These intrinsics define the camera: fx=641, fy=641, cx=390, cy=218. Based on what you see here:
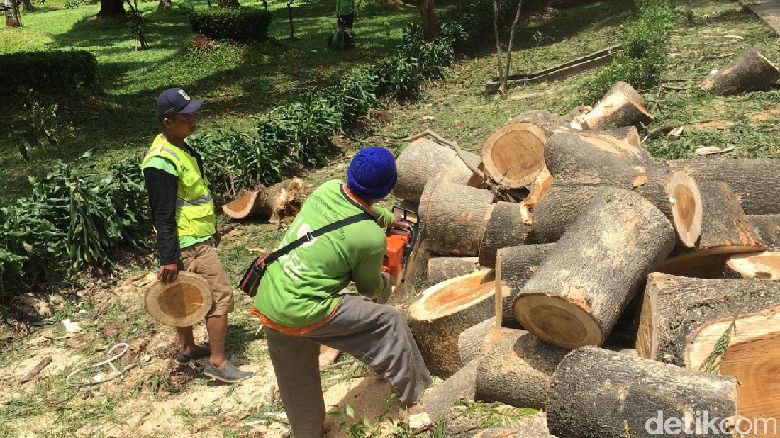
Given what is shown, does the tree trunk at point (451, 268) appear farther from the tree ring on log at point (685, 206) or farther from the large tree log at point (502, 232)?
the tree ring on log at point (685, 206)

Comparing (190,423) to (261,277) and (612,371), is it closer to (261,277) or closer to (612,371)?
(261,277)

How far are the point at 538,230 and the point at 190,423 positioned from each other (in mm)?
2738

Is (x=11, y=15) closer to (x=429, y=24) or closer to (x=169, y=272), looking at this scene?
(x=429, y=24)

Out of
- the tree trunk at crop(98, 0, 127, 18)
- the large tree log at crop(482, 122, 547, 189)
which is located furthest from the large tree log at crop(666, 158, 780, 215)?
the tree trunk at crop(98, 0, 127, 18)

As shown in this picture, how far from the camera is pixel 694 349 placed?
309 cm

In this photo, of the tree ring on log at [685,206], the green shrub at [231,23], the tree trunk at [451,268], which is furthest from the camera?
the green shrub at [231,23]

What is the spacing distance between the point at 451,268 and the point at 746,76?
19.0ft

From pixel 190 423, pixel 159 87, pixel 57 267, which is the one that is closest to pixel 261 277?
pixel 190 423

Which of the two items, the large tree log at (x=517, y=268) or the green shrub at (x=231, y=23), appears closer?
the large tree log at (x=517, y=268)

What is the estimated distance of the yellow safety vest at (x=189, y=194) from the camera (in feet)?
13.8

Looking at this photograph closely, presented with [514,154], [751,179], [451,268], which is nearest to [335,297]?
[451,268]

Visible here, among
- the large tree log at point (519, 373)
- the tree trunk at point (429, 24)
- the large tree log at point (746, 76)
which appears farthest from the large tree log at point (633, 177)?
the tree trunk at point (429, 24)

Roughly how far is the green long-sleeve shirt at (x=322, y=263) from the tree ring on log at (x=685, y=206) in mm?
1928

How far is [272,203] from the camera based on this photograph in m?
7.48
